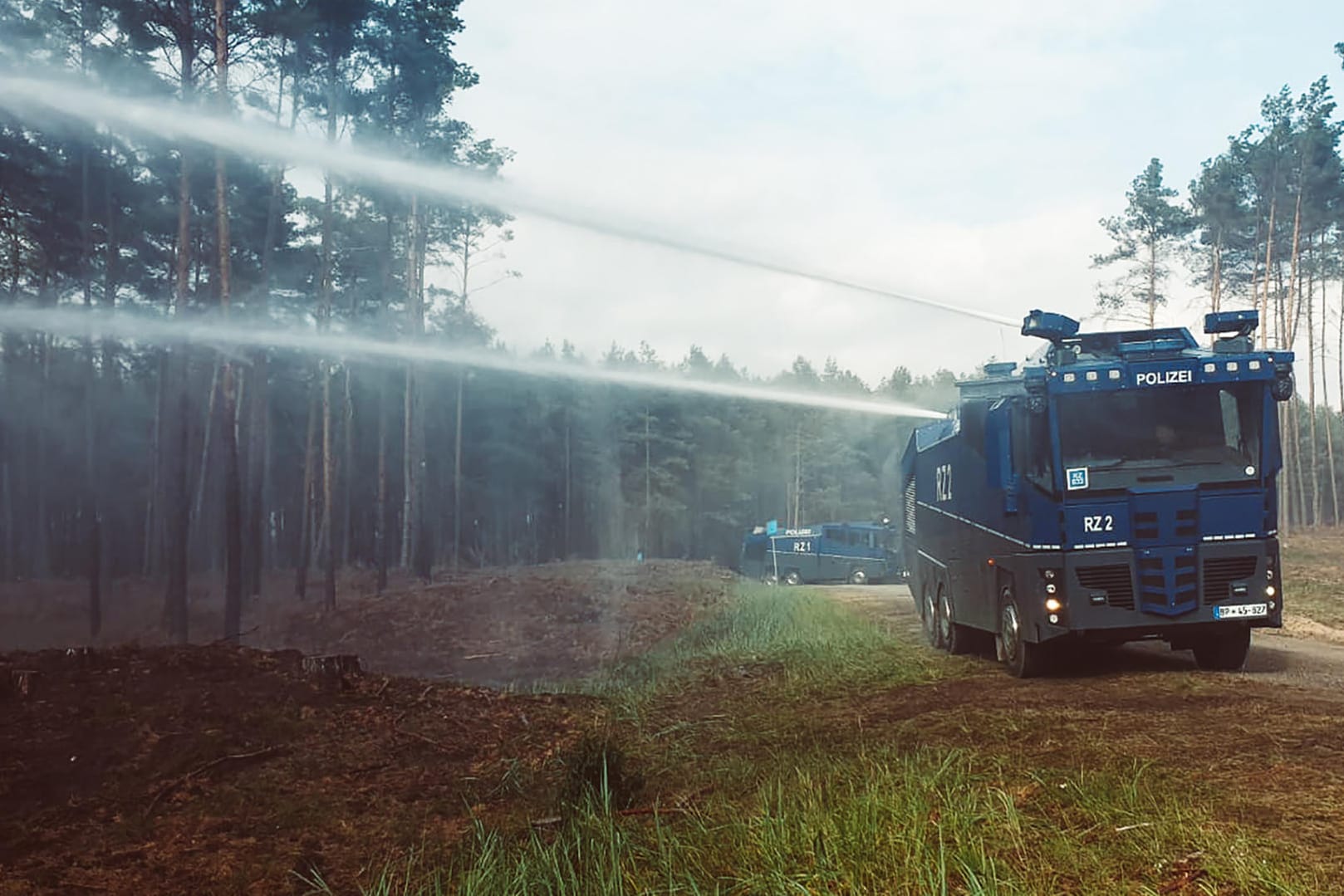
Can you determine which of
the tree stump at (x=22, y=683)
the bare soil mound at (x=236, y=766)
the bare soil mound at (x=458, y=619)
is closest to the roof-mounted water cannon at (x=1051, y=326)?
the bare soil mound at (x=236, y=766)

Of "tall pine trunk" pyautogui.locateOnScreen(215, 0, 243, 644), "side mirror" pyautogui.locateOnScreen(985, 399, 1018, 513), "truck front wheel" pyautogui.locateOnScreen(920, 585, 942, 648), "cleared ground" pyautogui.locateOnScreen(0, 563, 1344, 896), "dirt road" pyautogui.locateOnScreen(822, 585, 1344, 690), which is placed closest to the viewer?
"cleared ground" pyautogui.locateOnScreen(0, 563, 1344, 896)

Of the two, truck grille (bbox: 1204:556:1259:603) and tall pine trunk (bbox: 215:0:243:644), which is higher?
tall pine trunk (bbox: 215:0:243:644)

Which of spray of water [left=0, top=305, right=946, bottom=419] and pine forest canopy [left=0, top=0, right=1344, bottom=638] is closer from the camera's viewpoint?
spray of water [left=0, top=305, right=946, bottom=419]

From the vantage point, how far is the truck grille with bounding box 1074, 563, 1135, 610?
11336 millimetres

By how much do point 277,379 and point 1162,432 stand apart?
43684mm

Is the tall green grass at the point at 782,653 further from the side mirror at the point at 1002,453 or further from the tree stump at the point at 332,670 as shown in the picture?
the tree stump at the point at 332,670

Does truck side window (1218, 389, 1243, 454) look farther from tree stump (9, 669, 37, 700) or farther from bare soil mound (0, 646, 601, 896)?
tree stump (9, 669, 37, 700)

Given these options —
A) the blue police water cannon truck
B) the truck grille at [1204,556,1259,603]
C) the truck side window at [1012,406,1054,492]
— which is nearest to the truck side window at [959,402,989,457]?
the blue police water cannon truck

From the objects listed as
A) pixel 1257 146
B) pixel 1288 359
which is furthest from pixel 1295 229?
pixel 1288 359

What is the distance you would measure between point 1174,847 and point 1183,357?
301 inches

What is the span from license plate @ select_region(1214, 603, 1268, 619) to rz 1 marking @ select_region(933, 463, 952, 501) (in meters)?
4.28

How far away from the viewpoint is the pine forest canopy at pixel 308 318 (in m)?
25.8

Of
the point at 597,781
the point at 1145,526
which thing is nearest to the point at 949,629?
the point at 1145,526

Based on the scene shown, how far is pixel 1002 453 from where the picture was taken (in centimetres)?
1183
